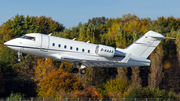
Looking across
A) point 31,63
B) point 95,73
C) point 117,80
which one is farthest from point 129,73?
point 31,63

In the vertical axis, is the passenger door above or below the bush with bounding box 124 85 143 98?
above

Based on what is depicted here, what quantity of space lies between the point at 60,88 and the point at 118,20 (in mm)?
52827

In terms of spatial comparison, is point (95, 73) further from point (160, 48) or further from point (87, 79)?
point (160, 48)

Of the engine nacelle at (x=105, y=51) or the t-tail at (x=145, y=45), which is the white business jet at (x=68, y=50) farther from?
the t-tail at (x=145, y=45)

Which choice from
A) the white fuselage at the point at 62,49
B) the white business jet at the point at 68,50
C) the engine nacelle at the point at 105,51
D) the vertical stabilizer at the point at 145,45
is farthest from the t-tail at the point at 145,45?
the engine nacelle at the point at 105,51

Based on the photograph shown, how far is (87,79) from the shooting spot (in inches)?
1826

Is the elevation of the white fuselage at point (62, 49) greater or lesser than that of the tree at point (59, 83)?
greater

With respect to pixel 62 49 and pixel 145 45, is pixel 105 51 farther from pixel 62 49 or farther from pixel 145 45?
pixel 145 45

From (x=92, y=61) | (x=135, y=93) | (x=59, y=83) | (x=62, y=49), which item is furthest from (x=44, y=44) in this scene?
(x=59, y=83)

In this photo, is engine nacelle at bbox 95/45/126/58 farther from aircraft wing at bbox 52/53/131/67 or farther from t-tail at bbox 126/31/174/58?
t-tail at bbox 126/31/174/58

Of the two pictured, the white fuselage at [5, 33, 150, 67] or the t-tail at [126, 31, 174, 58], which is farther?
the t-tail at [126, 31, 174, 58]

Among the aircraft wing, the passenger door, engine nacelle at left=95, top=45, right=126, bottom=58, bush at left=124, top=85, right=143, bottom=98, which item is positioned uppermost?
the passenger door

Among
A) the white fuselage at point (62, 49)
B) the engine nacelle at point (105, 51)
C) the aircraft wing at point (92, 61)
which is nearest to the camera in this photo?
the white fuselage at point (62, 49)

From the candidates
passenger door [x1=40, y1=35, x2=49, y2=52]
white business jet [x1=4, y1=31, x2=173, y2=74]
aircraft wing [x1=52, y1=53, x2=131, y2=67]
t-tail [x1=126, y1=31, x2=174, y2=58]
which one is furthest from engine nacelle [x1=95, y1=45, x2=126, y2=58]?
passenger door [x1=40, y1=35, x2=49, y2=52]
